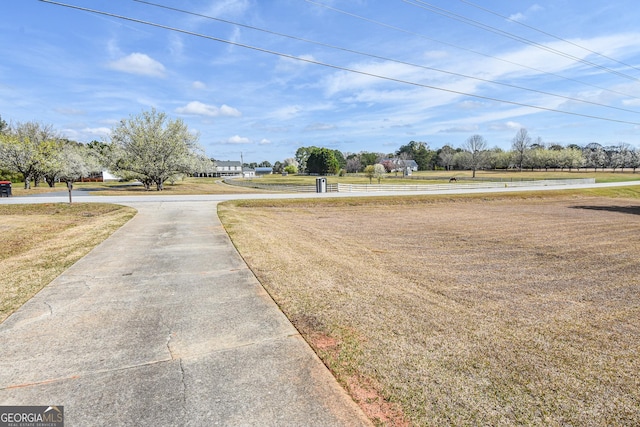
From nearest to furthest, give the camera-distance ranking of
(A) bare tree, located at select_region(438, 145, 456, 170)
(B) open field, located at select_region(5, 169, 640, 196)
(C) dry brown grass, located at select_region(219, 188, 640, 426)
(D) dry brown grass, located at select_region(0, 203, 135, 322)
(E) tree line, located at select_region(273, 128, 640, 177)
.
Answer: (C) dry brown grass, located at select_region(219, 188, 640, 426) → (D) dry brown grass, located at select_region(0, 203, 135, 322) → (B) open field, located at select_region(5, 169, 640, 196) → (E) tree line, located at select_region(273, 128, 640, 177) → (A) bare tree, located at select_region(438, 145, 456, 170)

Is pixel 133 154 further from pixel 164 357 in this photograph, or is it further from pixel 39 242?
pixel 164 357

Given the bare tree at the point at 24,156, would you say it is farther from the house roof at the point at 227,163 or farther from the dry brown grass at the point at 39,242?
the house roof at the point at 227,163

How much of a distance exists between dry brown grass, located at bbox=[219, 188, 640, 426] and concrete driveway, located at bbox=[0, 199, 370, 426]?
0.44 m

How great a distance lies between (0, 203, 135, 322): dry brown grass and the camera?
5.49 meters

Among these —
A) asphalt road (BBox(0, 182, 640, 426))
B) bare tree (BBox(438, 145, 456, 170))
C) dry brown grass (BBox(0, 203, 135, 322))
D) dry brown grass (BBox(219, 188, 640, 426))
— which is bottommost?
dry brown grass (BBox(219, 188, 640, 426))

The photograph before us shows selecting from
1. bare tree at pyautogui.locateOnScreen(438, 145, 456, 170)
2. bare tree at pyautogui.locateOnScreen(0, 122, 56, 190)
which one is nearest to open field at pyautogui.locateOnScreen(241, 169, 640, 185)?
bare tree at pyautogui.locateOnScreen(0, 122, 56, 190)

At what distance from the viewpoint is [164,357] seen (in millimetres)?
3447

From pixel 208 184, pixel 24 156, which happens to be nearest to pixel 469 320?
pixel 24 156

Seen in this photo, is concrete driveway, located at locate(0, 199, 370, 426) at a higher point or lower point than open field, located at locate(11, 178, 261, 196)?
lower

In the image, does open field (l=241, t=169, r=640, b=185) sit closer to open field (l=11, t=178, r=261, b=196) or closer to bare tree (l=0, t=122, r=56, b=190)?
open field (l=11, t=178, r=261, b=196)

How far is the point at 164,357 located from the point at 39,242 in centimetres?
893

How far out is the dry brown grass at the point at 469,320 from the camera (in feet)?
10.0

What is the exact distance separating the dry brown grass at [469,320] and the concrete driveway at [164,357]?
44 centimetres

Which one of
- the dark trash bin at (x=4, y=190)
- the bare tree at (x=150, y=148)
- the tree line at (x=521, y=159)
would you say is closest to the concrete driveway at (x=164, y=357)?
the dark trash bin at (x=4, y=190)
